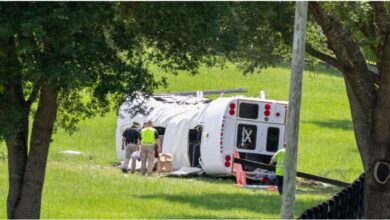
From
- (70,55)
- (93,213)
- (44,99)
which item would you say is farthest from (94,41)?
(93,213)

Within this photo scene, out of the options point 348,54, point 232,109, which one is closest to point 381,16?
point 348,54

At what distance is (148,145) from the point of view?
30453 millimetres

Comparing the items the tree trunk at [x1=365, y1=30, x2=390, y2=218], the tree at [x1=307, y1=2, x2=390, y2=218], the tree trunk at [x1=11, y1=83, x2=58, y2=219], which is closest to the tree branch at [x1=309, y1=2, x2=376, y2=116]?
the tree at [x1=307, y1=2, x2=390, y2=218]

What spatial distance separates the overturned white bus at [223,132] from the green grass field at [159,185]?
2.86ft

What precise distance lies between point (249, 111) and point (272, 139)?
1.09 metres

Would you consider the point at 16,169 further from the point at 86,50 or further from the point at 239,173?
the point at 239,173

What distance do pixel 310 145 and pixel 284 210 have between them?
32.1m

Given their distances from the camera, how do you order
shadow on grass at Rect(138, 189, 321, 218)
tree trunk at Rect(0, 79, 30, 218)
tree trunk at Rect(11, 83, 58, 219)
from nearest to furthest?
tree trunk at Rect(0, 79, 30, 218) → tree trunk at Rect(11, 83, 58, 219) → shadow on grass at Rect(138, 189, 321, 218)

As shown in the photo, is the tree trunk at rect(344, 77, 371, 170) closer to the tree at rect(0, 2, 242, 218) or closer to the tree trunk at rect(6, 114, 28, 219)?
the tree at rect(0, 2, 242, 218)

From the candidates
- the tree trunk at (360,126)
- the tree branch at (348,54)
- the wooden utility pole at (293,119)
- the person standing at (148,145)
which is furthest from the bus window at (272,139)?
the wooden utility pole at (293,119)

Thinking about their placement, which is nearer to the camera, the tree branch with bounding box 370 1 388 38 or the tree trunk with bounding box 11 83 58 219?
the tree trunk with bounding box 11 83 58 219

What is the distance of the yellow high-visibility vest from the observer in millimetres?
29938

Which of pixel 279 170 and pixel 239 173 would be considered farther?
pixel 239 173

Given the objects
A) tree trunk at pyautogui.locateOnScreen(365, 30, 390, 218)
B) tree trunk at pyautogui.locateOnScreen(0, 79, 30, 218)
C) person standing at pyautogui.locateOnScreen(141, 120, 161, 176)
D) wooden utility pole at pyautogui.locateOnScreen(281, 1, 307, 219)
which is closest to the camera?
wooden utility pole at pyautogui.locateOnScreen(281, 1, 307, 219)
